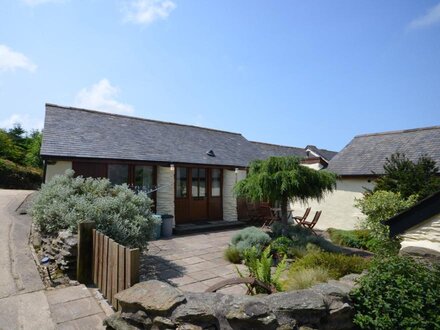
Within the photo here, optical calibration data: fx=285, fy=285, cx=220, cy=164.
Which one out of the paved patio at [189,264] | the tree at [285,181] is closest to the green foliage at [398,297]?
the paved patio at [189,264]

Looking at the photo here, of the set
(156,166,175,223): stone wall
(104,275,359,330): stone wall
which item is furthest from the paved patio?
(104,275,359,330): stone wall

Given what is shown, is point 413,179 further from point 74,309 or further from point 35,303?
point 35,303

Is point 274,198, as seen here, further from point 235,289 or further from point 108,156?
point 108,156

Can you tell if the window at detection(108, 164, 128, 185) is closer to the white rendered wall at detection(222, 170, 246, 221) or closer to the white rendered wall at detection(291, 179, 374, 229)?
the white rendered wall at detection(222, 170, 246, 221)

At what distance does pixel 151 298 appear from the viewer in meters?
3.09

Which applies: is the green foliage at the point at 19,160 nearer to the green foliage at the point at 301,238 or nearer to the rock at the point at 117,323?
the green foliage at the point at 301,238

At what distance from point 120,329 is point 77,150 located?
7.99 metres

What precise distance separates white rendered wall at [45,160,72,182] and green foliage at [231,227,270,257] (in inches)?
240

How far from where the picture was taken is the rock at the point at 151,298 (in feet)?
9.76

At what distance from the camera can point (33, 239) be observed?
21.9 ft

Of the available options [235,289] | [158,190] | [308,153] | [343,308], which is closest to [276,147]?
[308,153]

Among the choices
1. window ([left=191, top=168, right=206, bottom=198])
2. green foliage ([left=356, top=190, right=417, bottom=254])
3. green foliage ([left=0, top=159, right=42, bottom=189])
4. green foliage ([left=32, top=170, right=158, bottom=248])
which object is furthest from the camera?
green foliage ([left=0, top=159, right=42, bottom=189])

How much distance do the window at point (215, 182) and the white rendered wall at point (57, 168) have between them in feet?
20.0

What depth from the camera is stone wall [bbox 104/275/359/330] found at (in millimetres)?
2863
